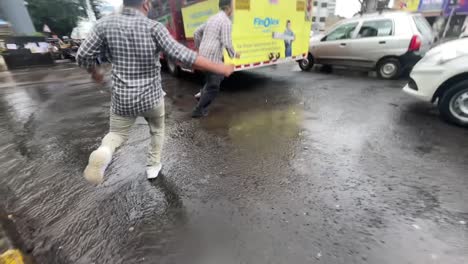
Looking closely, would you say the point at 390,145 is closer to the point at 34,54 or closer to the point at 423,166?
the point at 423,166

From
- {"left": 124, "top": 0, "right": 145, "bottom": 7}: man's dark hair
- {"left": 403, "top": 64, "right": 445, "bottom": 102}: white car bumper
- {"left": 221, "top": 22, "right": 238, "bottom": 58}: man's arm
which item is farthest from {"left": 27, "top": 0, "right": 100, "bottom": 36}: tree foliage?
{"left": 403, "top": 64, "right": 445, "bottom": 102}: white car bumper

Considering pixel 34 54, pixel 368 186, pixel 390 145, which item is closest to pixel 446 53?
pixel 390 145

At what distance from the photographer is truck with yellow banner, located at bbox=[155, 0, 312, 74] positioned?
5160 millimetres

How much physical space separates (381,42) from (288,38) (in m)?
2.67

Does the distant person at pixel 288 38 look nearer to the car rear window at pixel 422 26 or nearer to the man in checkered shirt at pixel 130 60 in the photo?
the car rear window at pixel 422 26

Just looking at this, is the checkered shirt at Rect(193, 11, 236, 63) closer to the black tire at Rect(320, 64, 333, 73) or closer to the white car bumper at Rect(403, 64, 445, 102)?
the white car bumper at Rect(403, 64, 445, 102)

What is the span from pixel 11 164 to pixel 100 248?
7.88 feet

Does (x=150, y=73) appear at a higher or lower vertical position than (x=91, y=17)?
lower

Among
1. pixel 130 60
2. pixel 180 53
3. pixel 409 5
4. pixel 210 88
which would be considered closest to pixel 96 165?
pixel 130 60

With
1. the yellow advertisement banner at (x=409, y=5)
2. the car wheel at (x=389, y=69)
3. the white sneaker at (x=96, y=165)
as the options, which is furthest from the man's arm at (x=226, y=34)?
the yellow advertisement banner at (x=409, y=5)

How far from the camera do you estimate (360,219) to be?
2.17 m

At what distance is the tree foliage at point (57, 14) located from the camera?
20328mm

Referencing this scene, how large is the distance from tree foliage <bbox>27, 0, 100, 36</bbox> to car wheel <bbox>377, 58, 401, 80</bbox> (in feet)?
83.2

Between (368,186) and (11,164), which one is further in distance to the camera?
(11,164)
